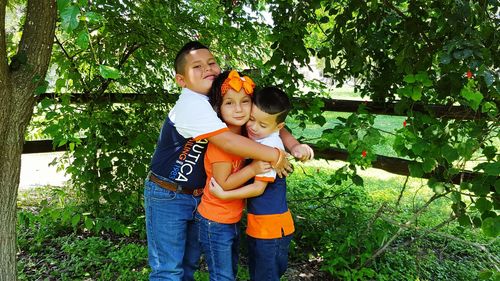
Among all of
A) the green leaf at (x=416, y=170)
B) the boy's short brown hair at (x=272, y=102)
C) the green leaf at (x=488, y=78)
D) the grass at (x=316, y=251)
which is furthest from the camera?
the grass at (x=316, y=251)

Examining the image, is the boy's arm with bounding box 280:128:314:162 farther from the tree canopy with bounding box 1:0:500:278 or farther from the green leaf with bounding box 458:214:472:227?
the green leaf with bounding box 458:214:472:227

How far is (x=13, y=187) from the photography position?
2316 mm

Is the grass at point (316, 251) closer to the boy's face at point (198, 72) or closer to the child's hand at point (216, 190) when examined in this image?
the child's hand at point (216, 190)

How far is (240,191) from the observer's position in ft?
6.66

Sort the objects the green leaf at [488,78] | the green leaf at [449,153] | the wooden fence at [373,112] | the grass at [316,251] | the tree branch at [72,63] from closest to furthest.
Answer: the green leaf at [488,78] < the green leaf at [449,153] < the wooden fence at [373,112] < the tree branch at [72,63] < the grass at [316,251]

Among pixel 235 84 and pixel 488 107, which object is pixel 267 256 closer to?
pixel 235 84

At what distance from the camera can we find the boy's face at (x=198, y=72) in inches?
83.7

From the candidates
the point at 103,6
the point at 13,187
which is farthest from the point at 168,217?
the point at 103,6

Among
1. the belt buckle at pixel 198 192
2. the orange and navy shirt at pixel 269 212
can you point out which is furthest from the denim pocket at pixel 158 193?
the orange and navy shirt at pixel 269 212

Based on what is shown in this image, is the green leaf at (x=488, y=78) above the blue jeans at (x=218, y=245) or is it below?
above

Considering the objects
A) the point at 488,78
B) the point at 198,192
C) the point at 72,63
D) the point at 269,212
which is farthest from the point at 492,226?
the point at 72,63

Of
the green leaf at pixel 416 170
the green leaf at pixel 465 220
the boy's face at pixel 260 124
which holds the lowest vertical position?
the green leaf at pixel 465 220

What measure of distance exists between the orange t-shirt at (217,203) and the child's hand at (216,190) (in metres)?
0.06

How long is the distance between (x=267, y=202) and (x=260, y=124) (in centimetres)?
37
